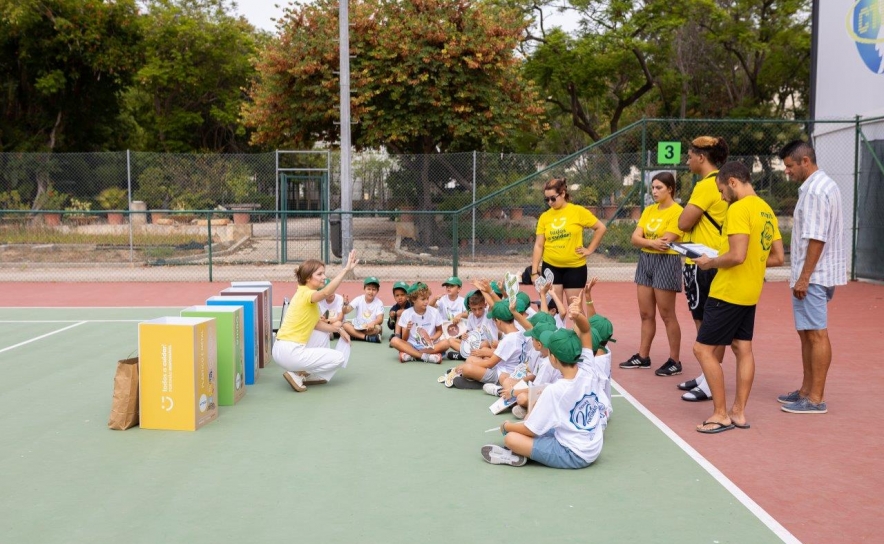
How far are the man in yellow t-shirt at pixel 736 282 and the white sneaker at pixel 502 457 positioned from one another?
5.17ft

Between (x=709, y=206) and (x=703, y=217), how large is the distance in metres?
0.13

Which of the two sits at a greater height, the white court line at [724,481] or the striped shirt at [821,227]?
the striped shirt at [821,227]

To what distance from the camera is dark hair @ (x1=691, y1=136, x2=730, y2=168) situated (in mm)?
6844

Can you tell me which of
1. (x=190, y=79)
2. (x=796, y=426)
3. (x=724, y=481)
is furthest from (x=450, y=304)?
(x=190, y=79)

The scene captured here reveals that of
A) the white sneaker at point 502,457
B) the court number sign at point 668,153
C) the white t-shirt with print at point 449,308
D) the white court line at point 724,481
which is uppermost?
the court number sign at point 668,153

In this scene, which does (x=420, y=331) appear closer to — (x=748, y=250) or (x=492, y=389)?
(x=492, y=389)

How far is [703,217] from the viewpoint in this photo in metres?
6.89

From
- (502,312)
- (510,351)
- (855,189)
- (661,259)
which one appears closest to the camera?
(510,351)

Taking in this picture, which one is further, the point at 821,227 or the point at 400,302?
the point at 400,302

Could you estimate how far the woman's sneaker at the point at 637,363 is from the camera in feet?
27.5

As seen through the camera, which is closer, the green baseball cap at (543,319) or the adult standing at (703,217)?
the green baseball cap at (543,319)

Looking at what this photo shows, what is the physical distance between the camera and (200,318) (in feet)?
21.6

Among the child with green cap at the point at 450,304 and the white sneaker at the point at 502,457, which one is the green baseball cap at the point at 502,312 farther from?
the white sneaker at the point at 502,457

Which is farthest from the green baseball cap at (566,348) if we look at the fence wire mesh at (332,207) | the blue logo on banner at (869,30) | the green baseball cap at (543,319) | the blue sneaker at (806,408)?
the blue logo on banner at (869,30)
